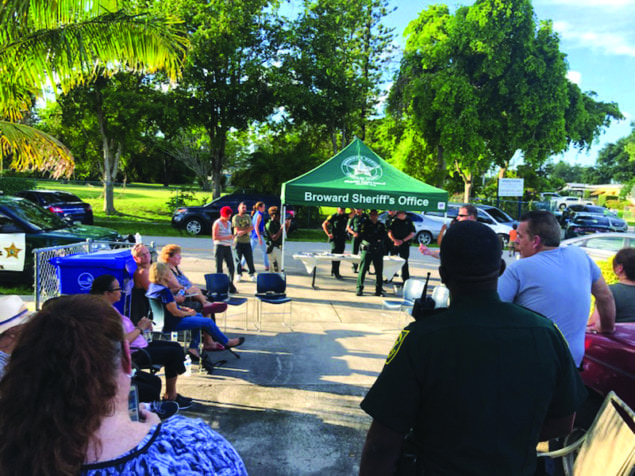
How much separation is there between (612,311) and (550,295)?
2.83 feet

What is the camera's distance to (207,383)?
16.7 ft

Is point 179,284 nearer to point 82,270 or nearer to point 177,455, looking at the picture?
point 82,270

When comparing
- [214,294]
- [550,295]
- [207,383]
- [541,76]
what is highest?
[541,76]

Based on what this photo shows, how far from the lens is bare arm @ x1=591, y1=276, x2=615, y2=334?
3264 millimetres

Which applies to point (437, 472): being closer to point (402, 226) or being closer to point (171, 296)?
point (171, 296)

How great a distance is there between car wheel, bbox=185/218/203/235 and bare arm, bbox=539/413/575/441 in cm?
1718

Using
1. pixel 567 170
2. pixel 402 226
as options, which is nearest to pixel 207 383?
pixel 402 226

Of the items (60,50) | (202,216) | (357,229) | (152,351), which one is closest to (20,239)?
(60,50)

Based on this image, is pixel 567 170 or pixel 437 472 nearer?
pixel 437 472

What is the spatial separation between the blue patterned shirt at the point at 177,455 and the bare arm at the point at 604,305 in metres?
2.80

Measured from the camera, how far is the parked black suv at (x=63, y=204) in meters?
16.0

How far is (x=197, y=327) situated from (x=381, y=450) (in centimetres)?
404

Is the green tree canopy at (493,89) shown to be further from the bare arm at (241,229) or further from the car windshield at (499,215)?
the bare arm at (241,229)

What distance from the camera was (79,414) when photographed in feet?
4.86
